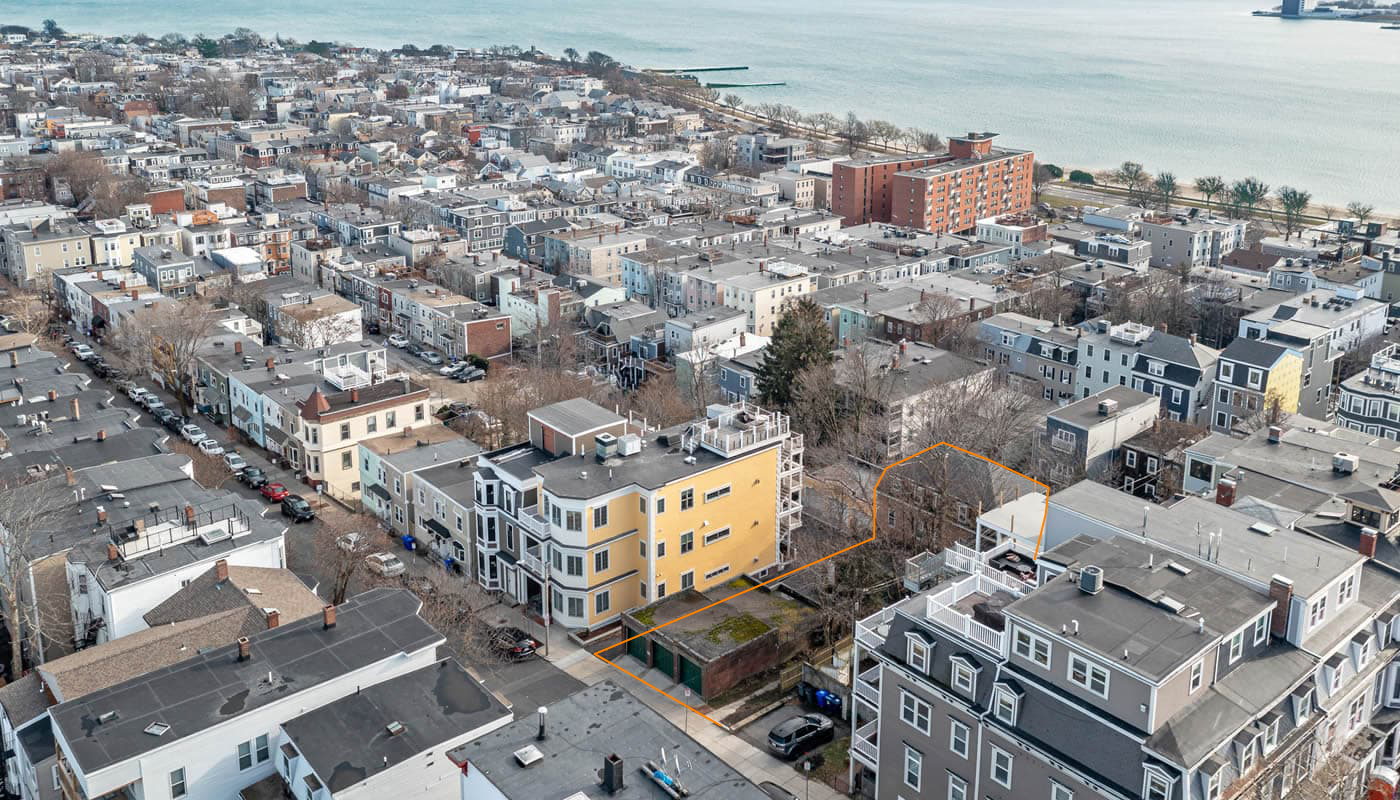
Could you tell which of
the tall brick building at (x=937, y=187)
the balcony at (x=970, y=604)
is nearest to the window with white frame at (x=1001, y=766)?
the balcony at (x=970, y=604)

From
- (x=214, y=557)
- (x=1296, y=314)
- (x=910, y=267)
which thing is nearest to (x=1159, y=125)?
(x=910, y=267)

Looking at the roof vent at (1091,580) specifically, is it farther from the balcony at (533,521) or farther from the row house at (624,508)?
the balcony at (533,521)

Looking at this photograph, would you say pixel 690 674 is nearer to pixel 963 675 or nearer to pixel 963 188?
pixel 963 675

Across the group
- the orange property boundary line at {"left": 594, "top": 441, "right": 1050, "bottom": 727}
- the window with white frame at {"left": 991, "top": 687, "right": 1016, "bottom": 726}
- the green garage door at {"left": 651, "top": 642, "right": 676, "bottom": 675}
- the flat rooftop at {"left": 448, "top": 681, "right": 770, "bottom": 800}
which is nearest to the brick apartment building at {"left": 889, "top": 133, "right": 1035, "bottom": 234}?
the orange property boundary line at {"left": 594, "top": 441, "right": 1050, "bottom": 727}

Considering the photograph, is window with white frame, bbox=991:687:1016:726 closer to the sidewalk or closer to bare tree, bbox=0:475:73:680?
the sidewalk

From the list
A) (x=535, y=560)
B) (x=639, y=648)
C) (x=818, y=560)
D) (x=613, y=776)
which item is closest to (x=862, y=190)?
(x=818, y=560)

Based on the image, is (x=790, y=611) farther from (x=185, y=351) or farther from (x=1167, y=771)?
(x=185, y=351)
